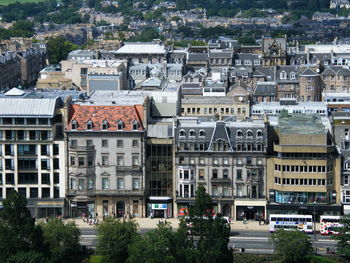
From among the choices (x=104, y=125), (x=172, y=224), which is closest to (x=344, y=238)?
(x=172, y=224)

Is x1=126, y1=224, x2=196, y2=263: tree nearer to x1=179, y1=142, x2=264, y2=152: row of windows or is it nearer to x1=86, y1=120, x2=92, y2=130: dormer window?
x1=179, y1=142, x2=264, y2=152: row of windows

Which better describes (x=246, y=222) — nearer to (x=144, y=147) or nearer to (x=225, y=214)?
(x=225, y=214)

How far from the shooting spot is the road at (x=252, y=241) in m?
127

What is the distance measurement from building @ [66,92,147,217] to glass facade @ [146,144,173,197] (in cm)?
136

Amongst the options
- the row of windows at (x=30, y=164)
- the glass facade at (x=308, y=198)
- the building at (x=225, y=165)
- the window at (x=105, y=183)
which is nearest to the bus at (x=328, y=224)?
the glass facade at (x=308, y=198)

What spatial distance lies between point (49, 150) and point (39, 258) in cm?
2703

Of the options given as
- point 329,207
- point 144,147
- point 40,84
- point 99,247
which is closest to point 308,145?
point 329,207

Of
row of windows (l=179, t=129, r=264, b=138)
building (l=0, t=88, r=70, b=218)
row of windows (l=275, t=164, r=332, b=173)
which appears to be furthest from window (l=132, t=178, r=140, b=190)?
row of windows (l=275, t=164, r=332, b=173)

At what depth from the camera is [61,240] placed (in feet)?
403

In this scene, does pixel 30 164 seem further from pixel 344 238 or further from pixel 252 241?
pixel 344 238

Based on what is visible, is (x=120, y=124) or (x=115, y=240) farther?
(x=120, y=124)

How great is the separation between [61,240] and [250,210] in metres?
27.7

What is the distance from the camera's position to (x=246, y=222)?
137500 mm

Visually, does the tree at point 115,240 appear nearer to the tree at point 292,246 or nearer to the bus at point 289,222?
the tree at point 292,246
